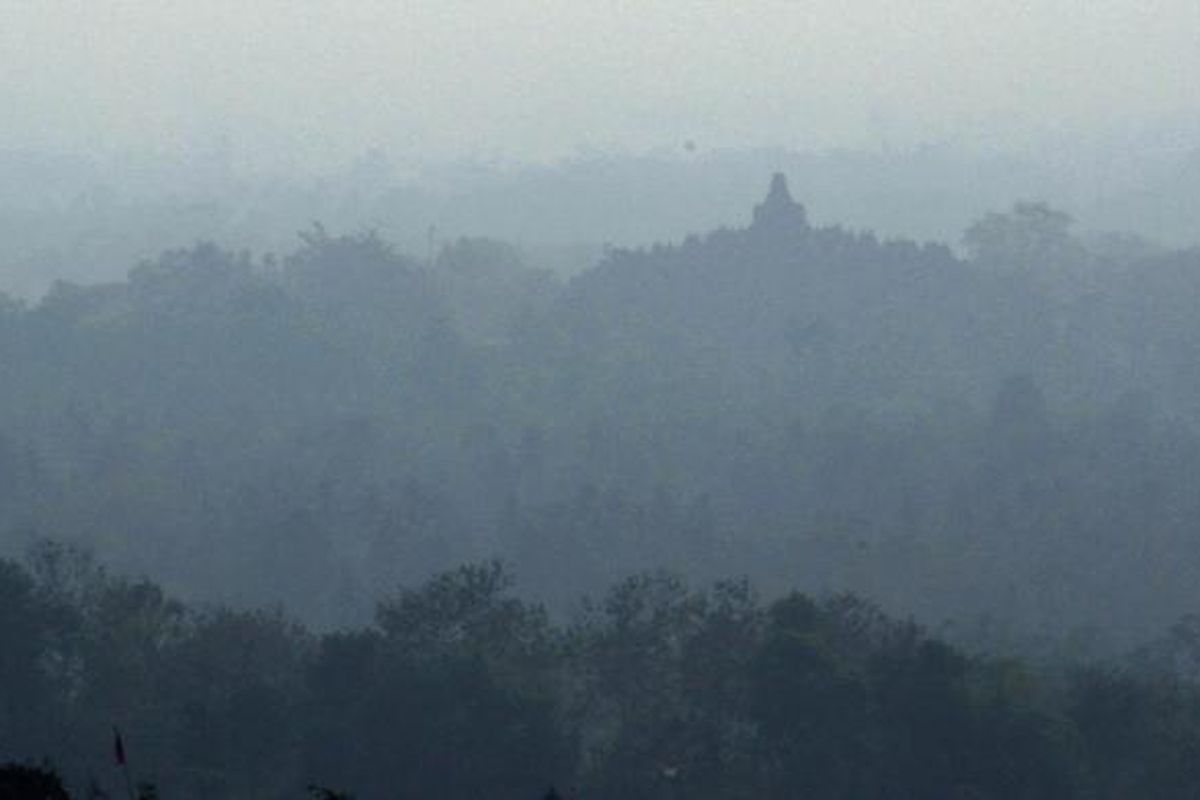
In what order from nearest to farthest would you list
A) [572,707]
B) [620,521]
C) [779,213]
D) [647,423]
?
1. [572,707]
2. [620,521]
3. [647,423]
4. [779,213]

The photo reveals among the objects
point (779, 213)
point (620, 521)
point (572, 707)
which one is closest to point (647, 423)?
point (620, 521)

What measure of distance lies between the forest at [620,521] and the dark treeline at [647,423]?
0.21 m

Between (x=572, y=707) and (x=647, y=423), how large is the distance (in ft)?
107

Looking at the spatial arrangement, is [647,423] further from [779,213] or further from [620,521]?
[779,213]

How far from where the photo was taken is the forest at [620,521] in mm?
45625

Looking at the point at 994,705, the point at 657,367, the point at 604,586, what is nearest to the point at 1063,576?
the point at 604,586

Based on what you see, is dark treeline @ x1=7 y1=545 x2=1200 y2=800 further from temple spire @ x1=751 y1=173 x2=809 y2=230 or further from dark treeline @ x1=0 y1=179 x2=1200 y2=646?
temple spire @ x1=751 y1=173 x2=809 y2=230

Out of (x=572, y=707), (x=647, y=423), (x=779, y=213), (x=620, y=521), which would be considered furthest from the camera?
(x=779, y=213)

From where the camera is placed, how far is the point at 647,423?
80938 mm

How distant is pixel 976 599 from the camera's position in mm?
63375

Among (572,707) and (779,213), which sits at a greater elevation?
(779,213)

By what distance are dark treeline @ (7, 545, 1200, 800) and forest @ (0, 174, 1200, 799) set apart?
84 millimetres

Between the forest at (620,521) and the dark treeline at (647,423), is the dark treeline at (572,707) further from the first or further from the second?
the dark treeline at (647,423)

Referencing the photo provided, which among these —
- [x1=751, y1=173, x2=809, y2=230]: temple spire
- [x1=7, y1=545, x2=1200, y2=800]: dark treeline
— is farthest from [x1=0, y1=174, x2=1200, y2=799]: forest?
[x1=751, y1=173, x2=809, y2=230]: temple spire
